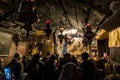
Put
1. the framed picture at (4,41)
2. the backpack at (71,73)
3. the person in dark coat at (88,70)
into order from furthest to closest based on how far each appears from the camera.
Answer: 1. the framed picture at (4,41)
2. the person in dark coat at (88,70)
3. the backpack at (71,73)

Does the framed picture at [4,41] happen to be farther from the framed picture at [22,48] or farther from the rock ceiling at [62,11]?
the framed picture at [22,48]

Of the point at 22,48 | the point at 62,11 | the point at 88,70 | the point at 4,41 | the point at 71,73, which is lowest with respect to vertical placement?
the point at 88,70

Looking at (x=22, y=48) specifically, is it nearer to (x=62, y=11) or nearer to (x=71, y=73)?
(x=62, y=11)

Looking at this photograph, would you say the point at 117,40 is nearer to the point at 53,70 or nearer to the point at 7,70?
the point at 53,70

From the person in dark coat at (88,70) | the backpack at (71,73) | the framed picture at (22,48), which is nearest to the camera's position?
the backpack at (71,73)

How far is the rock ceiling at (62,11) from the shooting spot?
12.3m

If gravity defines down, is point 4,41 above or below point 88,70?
above

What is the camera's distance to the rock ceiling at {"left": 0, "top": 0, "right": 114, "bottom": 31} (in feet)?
40.3

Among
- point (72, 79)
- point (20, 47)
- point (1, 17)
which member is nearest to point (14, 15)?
point (1, 17)

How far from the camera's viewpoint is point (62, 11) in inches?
632

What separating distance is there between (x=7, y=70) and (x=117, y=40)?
3.82 meters

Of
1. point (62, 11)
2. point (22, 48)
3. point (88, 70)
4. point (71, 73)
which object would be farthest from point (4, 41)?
point (71, 73)

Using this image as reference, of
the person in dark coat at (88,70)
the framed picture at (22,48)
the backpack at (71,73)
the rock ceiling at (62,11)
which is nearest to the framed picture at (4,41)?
the rock ceiling at (62,11)

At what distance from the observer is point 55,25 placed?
1964 centimetres
